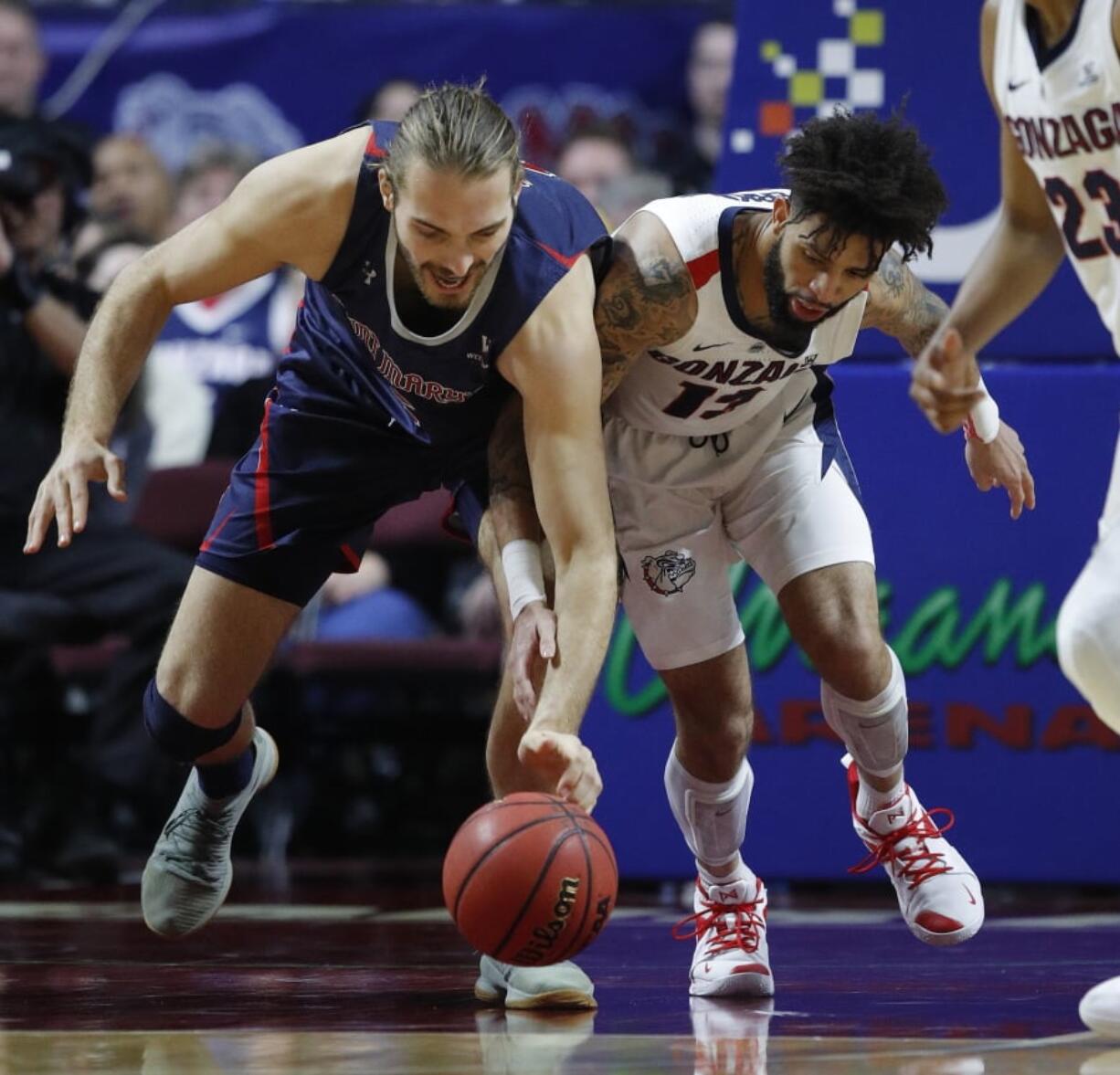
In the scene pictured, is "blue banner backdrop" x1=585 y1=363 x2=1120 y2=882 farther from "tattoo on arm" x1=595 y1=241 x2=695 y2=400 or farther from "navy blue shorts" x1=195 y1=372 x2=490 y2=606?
"tattoo on arm" x1=595 y1=241 x2=695 y2=400

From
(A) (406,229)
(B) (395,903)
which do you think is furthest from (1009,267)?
(B) (395,903)

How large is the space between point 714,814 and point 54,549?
10.7ft

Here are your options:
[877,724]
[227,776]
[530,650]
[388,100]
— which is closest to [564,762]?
[530,650]

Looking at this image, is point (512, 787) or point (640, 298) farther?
point (512, 787)

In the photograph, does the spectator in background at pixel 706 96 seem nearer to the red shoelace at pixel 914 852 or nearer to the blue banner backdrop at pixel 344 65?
the blue banner backdrop at pixel 344 65

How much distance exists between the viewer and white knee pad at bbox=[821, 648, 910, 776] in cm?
430

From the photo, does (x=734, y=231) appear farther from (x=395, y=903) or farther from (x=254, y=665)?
(x=395, y=903)

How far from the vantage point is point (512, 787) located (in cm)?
413

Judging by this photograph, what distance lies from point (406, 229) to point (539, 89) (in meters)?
5.27

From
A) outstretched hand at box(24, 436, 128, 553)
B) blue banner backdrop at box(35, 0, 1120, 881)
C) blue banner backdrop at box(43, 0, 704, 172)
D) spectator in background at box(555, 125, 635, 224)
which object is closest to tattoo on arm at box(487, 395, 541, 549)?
outstretched hand at box(24, 436, 128, 553)

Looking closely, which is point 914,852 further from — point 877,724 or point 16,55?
point 16,55

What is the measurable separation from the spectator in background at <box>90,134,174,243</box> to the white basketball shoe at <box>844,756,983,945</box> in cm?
510

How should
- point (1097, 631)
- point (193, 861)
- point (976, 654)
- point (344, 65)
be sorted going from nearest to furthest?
point (1097, 631)
point (193, 861)
point (976, 654)
point (344, 65)

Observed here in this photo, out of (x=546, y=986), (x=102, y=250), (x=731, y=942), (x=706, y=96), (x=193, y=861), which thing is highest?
(x=706, y=96)
